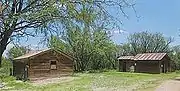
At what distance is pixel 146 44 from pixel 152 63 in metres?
28.1

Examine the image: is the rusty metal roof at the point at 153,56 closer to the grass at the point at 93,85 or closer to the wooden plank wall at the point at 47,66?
the wooden plank wall at the point at 47,66

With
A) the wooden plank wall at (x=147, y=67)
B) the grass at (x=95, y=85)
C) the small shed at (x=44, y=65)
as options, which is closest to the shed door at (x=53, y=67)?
the small shed at (x=44, y=65)

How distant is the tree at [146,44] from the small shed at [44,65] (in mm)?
46938

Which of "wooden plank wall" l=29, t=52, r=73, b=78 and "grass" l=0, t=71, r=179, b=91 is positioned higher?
"wooden plank wall" l=29, t=52, r=73, b=78

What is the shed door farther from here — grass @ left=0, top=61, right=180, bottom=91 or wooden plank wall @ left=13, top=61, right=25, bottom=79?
grass @ left=0, top=61, right=180, bottom=91

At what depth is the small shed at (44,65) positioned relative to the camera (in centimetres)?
4580

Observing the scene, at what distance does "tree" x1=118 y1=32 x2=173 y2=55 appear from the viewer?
9438 cm

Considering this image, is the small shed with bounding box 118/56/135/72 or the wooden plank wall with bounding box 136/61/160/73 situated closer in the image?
the wooden plank wall with bounding box 136/61/160/73

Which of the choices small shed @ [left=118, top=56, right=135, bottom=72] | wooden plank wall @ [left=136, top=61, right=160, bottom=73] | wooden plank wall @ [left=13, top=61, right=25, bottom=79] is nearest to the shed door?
wooden plank wall @ [left=13, top=61, right=25, bottom=79]

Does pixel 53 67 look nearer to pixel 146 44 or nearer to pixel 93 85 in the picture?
pixel 93 85

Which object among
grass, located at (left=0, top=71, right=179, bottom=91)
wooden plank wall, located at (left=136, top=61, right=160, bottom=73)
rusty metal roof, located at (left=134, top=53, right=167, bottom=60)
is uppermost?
rusty metal roof, located at (left=134, top=53, right=167, bottom=60)

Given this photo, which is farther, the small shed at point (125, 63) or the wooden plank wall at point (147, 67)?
the small shed at point (125, 63)

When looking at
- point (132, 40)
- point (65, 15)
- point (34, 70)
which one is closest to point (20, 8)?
point (65, 15)

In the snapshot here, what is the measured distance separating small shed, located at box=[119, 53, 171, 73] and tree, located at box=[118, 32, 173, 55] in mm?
22042
